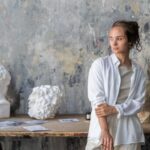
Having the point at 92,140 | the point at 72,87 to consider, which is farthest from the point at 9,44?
the point at 92,140

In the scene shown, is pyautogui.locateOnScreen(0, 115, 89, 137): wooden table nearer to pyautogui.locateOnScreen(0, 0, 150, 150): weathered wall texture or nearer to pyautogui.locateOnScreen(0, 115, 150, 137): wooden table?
pyautogui.locateOnScreen(0, 115, 150, 137): wooden table

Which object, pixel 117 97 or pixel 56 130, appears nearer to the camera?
pixel 117 97

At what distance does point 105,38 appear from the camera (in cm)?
333

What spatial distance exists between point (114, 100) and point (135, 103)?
5.1 inches

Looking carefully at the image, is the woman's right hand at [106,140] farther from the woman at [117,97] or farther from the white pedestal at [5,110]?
the white pedestal at [5,110]

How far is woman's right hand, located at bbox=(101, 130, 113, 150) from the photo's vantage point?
228cm

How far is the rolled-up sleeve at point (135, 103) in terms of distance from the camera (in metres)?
2.34

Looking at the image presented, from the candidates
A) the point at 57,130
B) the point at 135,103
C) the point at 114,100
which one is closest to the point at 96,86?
the point at 114,100

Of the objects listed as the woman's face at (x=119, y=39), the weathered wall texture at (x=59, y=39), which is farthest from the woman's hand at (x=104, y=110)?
the weathered wall texture at (x=59, y=39)

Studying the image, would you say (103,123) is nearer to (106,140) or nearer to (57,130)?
(106,140)

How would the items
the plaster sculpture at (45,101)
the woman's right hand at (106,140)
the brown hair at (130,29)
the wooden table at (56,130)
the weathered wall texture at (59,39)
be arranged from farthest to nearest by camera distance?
the weathered wall texture at (59,39)
the plaster sculpture at (45,101)
the wooden table at (56,130)
the brown hair at (130,29)
the woman's right hand at (106,140)

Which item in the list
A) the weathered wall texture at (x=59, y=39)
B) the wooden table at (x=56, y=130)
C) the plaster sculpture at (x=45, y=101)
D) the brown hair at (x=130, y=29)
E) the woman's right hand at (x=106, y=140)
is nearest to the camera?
the woman's right hand at (x=106, y=140)

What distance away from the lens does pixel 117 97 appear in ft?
7.81

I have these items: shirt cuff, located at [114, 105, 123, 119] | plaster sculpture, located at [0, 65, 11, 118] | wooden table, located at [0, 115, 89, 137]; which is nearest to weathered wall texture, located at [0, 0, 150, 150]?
plaster sculpture, located at [0, 65, 11, 118]
